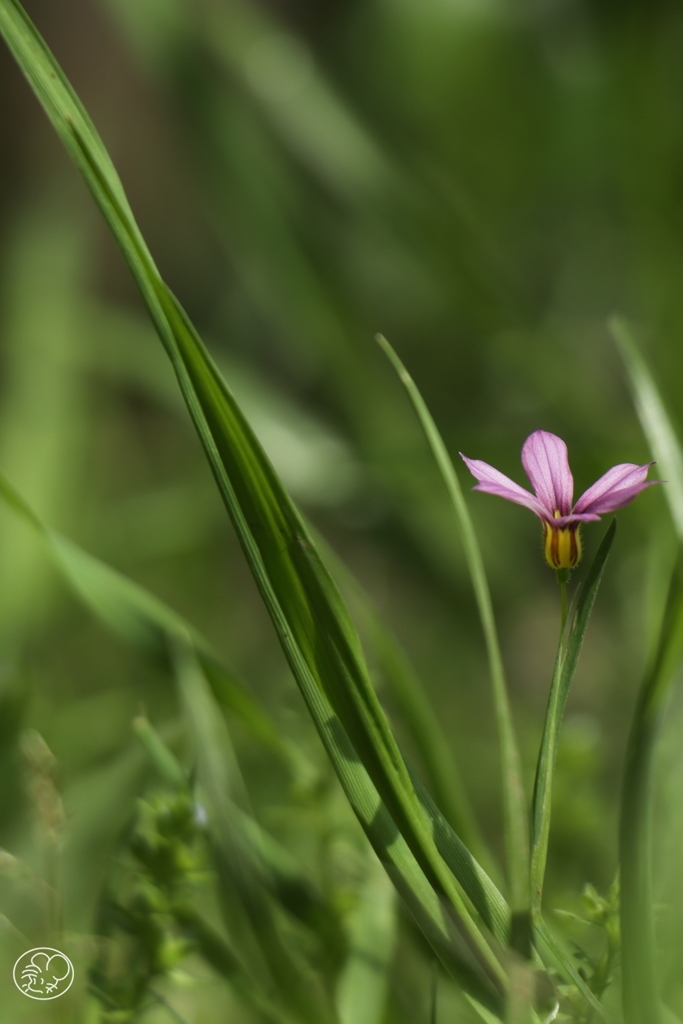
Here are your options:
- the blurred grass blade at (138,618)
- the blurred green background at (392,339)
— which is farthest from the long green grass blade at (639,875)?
the blurred green background at (392,339)

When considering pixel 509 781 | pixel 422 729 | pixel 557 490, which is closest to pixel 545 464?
pixel 557 490

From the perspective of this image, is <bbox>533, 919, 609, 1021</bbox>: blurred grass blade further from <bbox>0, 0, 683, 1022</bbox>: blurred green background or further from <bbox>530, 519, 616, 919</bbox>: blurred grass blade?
<bbox>0, 0, 683, 1022</bbox>: blurred green background

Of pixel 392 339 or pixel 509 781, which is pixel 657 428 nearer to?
pixel 509 781

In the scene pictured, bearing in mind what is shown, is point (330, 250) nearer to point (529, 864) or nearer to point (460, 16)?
point (460, 16)

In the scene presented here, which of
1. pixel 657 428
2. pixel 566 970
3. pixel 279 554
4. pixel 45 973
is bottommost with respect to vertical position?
pixel 45 973

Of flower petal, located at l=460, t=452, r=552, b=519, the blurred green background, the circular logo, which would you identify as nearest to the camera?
flower petal, located at l=460, t=452, r=552, b=519

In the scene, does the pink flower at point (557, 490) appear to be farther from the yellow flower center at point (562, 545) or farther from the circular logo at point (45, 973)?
the circular logo at point (45, 973)

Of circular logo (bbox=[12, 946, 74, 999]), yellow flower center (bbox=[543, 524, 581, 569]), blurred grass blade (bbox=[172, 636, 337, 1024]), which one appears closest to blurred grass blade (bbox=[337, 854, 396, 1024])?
blurred grass blade (bbox=[172, 636, 337, 1024])
